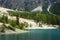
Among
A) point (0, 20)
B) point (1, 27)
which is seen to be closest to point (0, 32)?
point (1, 27)

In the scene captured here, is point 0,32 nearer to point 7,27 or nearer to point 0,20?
point 7,27

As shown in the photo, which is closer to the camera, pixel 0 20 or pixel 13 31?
pixel 13 31

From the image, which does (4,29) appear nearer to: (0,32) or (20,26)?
(0,32)

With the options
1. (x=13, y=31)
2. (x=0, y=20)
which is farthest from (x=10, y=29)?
(x=0, y=20)

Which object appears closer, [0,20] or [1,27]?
[1,27]

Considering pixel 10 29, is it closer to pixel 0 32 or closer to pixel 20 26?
pixel 0 32

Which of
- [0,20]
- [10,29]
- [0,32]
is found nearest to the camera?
[0,32]

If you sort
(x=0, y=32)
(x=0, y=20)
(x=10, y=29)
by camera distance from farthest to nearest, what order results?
(x=0, y=20) < (x=10, y=29) < (x=0, y=32)
